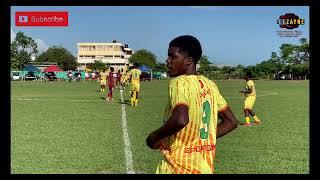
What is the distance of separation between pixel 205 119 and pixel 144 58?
71.0 m

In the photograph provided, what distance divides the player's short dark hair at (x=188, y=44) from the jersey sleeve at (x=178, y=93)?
241mm

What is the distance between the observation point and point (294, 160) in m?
7.88

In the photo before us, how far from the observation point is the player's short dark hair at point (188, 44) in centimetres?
334

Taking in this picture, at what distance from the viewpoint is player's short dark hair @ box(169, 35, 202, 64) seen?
11.0ft

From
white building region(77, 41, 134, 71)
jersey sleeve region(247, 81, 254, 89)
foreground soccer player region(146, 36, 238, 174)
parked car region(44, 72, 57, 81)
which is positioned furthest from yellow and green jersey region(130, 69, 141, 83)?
white building region(77, 41, 134, 71)

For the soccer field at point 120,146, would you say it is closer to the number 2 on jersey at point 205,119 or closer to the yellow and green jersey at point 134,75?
the number 2 on jersey at point 205,119

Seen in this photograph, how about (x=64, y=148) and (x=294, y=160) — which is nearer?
(x=294, y=160)

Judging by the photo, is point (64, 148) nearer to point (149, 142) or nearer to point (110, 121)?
point (110, 121)

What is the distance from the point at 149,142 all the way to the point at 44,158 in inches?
196

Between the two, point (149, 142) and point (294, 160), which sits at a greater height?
point (149, 142)

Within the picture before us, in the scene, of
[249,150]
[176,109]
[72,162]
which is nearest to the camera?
[176,109]

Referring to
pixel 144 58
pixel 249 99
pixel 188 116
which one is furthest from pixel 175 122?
pixel 144 58
